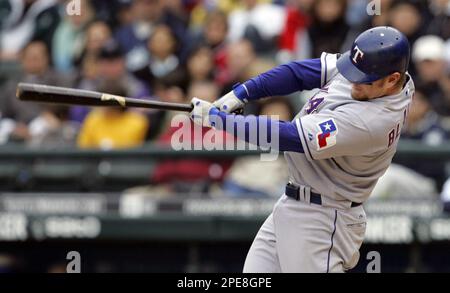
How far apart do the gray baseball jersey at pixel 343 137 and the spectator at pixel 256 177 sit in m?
2.48

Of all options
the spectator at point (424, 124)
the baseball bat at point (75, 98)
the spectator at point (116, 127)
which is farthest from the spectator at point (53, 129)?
the baseball bat at point (75, 98)

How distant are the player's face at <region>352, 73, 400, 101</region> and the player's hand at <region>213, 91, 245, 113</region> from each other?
0.57m

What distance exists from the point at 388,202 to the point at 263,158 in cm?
95

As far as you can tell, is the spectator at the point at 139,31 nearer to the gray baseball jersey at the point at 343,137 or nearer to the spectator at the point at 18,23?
the spectator at the point at 18,23

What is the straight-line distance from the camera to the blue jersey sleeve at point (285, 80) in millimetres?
5188

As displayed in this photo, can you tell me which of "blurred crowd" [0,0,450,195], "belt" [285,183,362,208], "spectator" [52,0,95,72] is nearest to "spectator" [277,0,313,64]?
"blurred crowd" [0,0,450,195]

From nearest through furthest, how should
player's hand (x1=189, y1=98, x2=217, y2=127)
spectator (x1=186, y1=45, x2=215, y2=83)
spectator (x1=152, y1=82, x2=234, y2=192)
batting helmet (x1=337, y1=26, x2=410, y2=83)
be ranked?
batting helmet (x1=337, y1=26, x2=410, y2=83), player's hand (x1=189, y1=98, x2=217, y2=127), spectator (x1=152, y1=82, x2=234, y2=192), spectator (x1=186, y1=45, x2=215, y2=83)

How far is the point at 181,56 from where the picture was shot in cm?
930

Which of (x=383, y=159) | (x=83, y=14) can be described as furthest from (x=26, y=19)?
(x=383, y=159)

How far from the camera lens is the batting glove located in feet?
16.5

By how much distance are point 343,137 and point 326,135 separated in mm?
81

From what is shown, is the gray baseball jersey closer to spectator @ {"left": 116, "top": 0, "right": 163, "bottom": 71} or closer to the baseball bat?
the baseball bat
